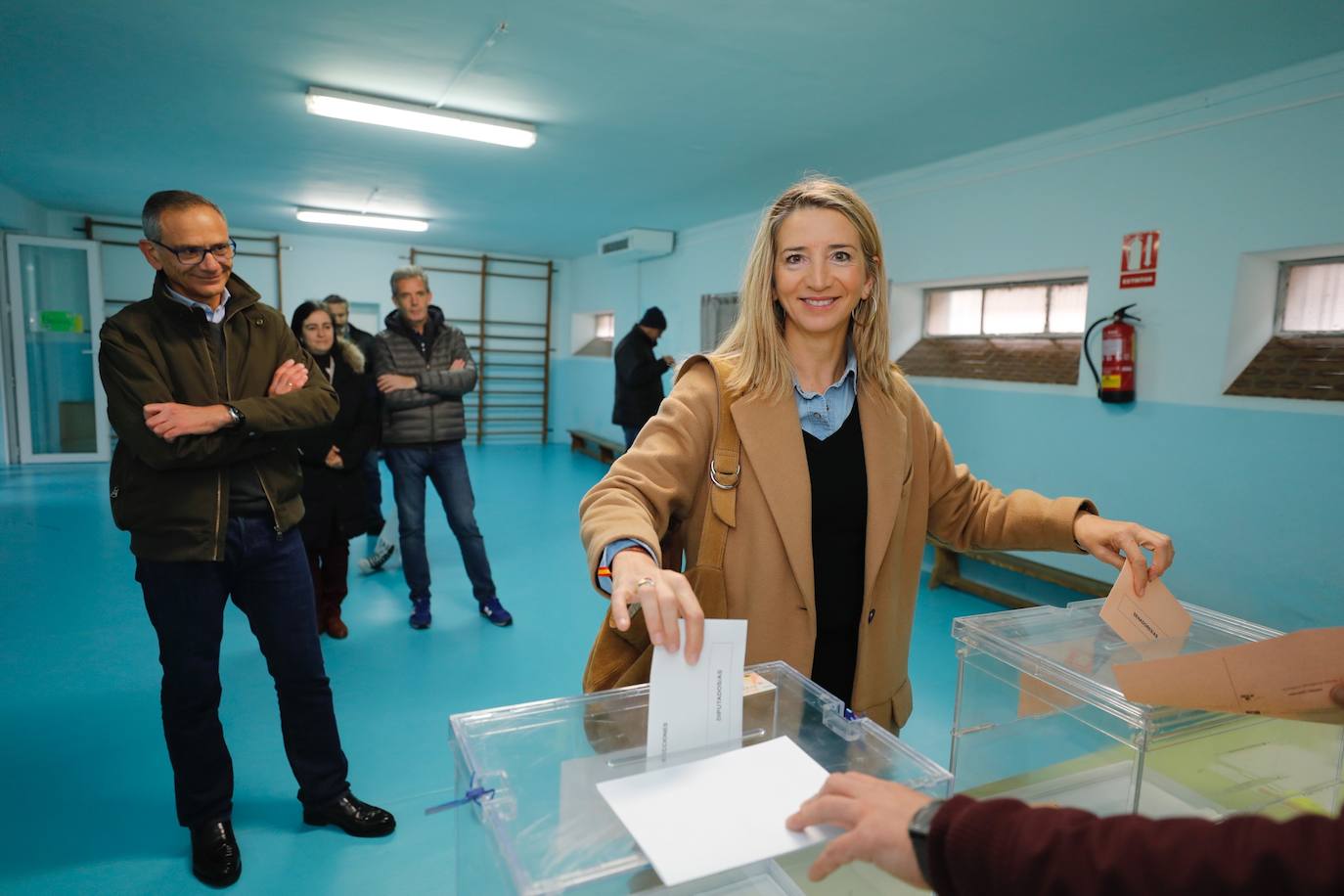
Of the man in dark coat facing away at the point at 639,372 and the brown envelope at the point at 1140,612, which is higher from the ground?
the man in dark coat facing away at the point at 639,372

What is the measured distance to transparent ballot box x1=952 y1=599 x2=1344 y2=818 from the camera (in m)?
1.05

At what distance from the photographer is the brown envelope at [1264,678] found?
950 mm

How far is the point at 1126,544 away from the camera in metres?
1.25

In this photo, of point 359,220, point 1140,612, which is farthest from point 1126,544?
point 359,220

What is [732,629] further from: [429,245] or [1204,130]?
[429,245]

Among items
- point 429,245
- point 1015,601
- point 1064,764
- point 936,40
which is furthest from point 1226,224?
point 429,245

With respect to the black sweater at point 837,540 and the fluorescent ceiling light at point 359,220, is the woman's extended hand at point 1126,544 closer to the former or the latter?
the black sweater at point 837,540

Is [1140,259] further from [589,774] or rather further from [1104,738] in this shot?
[589,774]

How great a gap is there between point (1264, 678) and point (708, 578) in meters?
0.76

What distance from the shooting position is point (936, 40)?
319 cm

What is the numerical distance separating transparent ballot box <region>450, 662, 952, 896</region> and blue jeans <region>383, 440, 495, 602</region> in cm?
301

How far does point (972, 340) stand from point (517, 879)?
520 cm

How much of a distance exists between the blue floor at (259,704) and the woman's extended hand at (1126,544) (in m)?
1.69

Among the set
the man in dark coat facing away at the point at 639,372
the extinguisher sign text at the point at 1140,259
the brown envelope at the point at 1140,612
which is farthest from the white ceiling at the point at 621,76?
the brown envelope at the point at 1140,612
